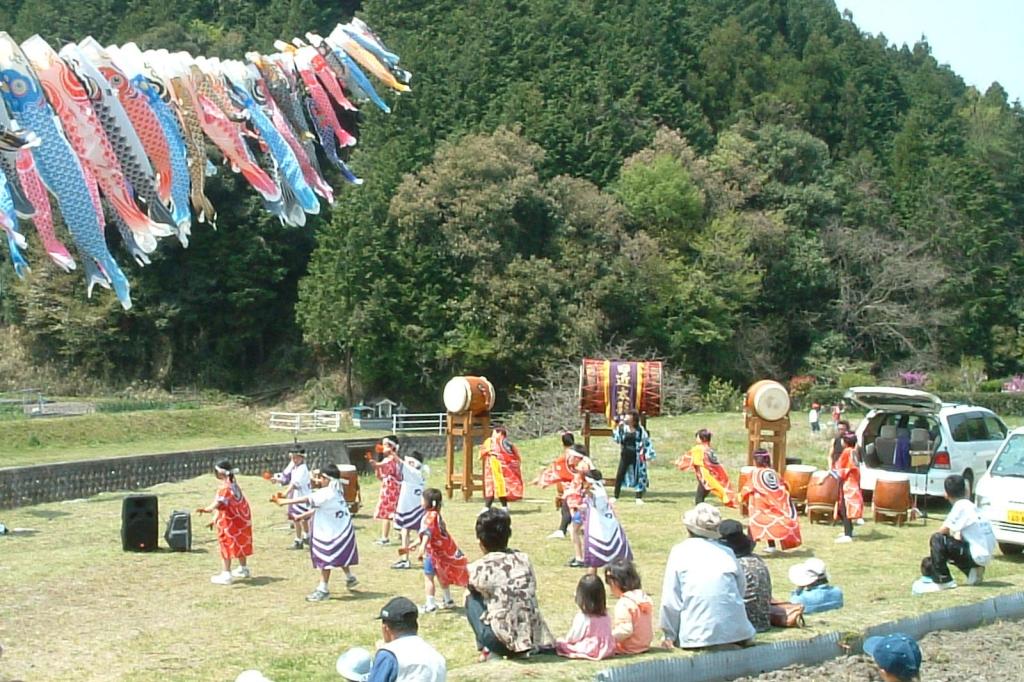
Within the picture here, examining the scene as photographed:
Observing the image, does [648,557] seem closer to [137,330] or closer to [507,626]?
[507,626]

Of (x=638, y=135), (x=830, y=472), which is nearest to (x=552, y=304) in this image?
(x=638, y=135)

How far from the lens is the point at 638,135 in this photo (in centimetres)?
5075

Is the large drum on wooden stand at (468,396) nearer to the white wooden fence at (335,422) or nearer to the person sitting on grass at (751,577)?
the person sitting on grass at (751,577)

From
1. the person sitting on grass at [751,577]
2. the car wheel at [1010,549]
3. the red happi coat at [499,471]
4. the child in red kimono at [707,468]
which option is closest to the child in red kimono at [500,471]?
the red happi coat at [499,471]

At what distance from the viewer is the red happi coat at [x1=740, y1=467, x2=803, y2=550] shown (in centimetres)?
1433

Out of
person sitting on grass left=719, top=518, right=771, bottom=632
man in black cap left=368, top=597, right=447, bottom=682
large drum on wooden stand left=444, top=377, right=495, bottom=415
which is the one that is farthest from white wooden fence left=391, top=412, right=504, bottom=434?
man in black cap left=368, top=597, right=447, bottom=682

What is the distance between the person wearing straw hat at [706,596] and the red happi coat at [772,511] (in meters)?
6.00

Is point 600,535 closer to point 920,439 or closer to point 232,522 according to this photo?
point 232,522

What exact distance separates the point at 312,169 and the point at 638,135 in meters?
35.7

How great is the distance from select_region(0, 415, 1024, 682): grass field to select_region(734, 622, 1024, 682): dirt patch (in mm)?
336

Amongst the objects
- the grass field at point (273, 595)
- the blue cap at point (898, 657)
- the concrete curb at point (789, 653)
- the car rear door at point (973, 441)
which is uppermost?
the car rear door at point (973, 441)

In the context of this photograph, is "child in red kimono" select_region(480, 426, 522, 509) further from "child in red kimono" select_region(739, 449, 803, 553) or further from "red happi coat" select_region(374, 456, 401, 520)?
"child in red kimono" select_region(739, 449, 803, 553)

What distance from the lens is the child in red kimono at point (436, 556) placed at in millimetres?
10992

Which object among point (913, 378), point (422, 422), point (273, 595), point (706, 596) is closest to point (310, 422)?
point (422, 422)
